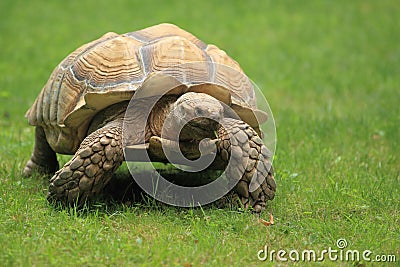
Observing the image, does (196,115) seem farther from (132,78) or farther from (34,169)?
(34,169)

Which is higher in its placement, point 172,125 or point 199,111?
point 199,111

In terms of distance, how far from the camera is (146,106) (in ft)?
13.5

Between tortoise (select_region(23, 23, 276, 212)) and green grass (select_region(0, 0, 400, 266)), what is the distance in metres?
0.27

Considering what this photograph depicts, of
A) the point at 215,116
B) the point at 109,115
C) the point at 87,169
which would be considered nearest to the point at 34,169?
the point at 109,115

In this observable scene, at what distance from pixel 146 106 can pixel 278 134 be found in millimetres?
2535

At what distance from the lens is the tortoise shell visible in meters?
4.04

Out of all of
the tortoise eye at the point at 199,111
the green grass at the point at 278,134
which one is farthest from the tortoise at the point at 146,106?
the green grass at the point at 278,134

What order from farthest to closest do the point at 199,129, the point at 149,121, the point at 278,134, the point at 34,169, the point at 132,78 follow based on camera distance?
the point at 278,134 → the point at 34,169 → the point at 149,121 → the point at 132,78 → the point at 199,129

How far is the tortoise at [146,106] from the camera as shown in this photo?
384 centimetres

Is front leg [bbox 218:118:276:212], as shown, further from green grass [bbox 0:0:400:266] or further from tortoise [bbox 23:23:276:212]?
green grass [bbox 0:0:400:266]

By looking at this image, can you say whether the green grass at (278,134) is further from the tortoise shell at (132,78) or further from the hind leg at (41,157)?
the tortoise shell at (132,78)

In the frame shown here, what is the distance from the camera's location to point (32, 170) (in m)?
4.91

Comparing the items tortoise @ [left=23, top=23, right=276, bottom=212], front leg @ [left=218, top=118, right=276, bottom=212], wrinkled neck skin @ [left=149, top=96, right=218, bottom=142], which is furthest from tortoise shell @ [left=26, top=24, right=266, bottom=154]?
front leg @ [left=218, top=118, right=276, bottom=212]

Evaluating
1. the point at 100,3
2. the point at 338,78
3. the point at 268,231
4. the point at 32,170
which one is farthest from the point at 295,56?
the point at 268,231
